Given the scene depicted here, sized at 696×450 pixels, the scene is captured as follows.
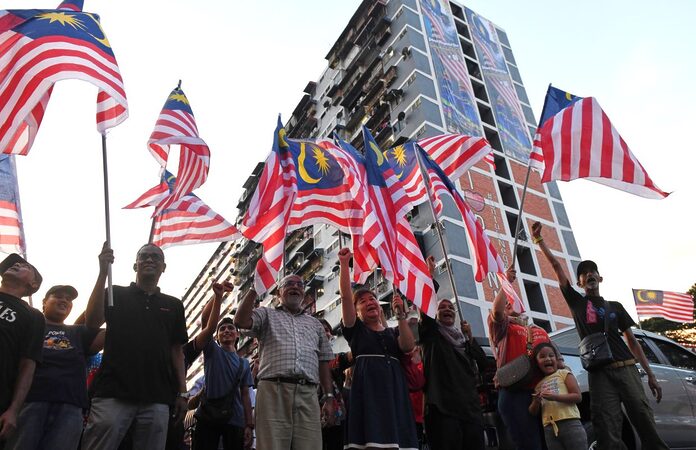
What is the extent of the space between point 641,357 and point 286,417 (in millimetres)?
3642

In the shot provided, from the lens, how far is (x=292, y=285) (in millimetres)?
4578

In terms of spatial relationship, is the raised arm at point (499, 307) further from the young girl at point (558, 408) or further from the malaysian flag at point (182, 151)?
the malaysian flag at point (182, 151)

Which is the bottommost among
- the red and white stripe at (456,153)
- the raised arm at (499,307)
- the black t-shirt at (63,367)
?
the black t-shirt at (63,367)

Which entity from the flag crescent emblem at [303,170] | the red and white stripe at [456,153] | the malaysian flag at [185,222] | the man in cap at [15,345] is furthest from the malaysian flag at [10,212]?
the red and white stripe at [456,153]

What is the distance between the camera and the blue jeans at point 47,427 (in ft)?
11.8

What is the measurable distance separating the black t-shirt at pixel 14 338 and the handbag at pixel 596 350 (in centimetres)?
457

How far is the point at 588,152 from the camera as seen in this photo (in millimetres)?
6551

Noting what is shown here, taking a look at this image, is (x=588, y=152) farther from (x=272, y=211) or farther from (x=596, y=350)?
(x=272, y=211)

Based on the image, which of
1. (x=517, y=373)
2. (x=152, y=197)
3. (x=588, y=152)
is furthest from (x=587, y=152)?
(x=152, y=197)

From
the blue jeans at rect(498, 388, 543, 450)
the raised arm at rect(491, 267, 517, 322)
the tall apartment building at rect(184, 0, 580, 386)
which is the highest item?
the tall apartment building at rect(184, 0, 580, 386)

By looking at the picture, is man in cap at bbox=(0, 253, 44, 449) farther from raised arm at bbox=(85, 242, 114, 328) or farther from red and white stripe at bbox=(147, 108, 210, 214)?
red and white stripe at bbox=(147, 108, 210, 214)

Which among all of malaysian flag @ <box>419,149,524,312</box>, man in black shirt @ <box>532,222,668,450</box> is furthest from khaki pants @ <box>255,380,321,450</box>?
malaysian flag @ <box>419,149,524,312</box>

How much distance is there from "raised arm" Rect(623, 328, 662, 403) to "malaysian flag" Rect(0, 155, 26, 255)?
6.16 metres

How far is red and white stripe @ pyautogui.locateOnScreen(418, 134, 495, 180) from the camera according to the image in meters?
8.00
